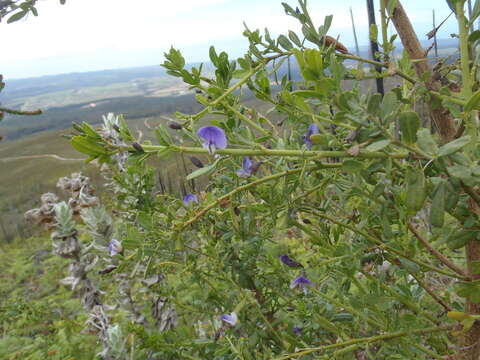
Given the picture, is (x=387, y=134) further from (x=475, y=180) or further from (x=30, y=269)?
(x=30, y=269)

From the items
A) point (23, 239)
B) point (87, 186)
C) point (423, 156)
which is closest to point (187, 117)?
point (423, 156)

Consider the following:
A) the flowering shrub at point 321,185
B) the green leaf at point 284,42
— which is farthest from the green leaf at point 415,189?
the green leaf at point 284,42

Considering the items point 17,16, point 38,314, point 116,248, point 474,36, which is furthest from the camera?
point 38,314

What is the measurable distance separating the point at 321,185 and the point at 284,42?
0.25 m

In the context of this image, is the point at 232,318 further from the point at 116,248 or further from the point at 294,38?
the point at 294,38

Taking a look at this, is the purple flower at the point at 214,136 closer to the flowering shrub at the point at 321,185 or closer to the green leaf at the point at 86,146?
the flowering shrub at the point at 321,185

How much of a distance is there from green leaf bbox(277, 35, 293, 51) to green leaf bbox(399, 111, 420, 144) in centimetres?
32

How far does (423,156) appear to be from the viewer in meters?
0.40

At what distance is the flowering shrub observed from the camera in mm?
414

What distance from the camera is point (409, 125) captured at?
1.25 feet

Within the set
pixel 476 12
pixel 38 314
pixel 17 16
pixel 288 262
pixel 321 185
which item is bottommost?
pixel 38 314

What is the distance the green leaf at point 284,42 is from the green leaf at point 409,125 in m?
0.32

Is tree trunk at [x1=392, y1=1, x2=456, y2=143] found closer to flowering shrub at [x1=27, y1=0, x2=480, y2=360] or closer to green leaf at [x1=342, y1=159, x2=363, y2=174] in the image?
flowering shrub at [x1=27, y1=0, x2=480, y2=360]

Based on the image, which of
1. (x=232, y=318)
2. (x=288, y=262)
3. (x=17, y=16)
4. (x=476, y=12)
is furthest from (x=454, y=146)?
(x=17, y=16)
